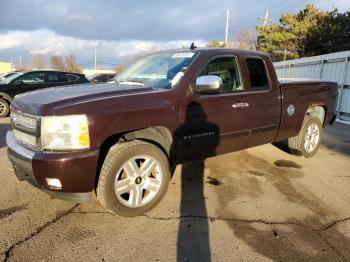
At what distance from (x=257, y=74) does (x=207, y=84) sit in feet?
4.43

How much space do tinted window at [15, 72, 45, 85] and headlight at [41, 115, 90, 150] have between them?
384 inches

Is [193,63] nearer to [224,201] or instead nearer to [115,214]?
[224,201]

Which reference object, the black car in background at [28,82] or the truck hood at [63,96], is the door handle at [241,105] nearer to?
the truck hood at [63,96]

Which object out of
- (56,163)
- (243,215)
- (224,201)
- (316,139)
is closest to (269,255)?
(243,215)

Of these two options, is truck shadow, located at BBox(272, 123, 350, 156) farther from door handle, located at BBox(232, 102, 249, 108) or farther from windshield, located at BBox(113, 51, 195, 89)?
windshield, located at BBox(113, 51, 195, 89)

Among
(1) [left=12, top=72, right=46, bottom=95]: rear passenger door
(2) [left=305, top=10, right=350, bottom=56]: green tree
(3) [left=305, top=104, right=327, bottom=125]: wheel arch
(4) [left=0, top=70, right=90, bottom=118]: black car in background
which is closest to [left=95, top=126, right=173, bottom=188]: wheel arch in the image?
(3) [left=305, top=104, right=327, bottom=125]: wheel arch

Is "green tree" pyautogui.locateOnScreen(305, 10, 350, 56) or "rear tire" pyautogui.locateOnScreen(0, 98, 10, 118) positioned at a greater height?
"green tree" pyautogui.locateOnScreen(305, 10, 350, 56)

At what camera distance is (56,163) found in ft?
10.6

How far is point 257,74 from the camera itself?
5.09 metres

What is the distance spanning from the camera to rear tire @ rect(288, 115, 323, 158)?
607cm

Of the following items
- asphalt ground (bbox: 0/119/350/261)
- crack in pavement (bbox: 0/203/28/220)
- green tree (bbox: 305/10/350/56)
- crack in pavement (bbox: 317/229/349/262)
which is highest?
green tree (bbox: 305/10/350/56)

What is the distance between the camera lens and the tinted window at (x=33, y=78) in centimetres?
1208

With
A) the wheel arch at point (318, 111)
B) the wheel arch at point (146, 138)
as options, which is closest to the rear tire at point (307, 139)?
the wheel arch at point (318, 111)

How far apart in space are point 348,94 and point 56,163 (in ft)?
38.2
